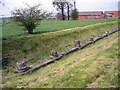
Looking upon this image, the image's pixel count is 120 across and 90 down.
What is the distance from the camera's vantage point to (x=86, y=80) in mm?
5445

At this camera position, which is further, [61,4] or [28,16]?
[61,4]

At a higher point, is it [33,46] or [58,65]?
[33,46]

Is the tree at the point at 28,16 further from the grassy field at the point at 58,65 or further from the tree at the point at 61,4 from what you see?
the tree at the point at 61,4

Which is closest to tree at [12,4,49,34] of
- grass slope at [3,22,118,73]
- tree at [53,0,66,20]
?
grass slope at [3,22,118,73]

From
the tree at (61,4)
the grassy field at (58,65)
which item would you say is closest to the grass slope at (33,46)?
the grassy field at (58,65)

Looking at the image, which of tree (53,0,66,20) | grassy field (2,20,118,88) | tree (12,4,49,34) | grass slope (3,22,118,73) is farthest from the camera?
tree (53,0,66,20)

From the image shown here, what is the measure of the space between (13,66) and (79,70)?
4879 millimetres

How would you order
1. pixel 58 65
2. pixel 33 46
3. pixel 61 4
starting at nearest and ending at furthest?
pixel 58 65
pixel 33 46
pixel 61 4

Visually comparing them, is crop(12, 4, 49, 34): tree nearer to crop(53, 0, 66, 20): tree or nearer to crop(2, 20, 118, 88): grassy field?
crop(2, 20, 118, 88): grassy field

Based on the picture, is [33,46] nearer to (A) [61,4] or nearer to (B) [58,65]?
(B) [58,65]

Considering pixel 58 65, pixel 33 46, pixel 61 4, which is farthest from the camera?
pixel 61 4

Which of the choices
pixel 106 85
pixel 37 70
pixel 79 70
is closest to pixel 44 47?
pixel 37 70

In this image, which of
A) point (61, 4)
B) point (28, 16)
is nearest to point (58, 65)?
point (28, 16)

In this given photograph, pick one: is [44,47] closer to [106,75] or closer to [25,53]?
[25,53]
